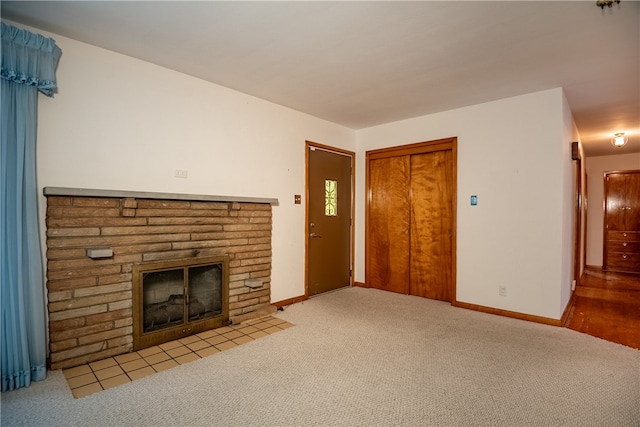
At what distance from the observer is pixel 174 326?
3.07 m

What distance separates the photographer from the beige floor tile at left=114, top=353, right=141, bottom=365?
8.64ft

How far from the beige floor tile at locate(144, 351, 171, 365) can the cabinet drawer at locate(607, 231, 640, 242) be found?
27.5ft

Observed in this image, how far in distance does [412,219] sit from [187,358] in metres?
3.33

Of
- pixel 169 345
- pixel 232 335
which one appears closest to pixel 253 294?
pixel 232 335

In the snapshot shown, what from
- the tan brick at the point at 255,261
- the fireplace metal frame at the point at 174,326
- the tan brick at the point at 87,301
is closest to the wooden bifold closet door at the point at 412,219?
the tan brick at the point at 255,261

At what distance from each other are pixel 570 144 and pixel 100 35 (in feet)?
16.3

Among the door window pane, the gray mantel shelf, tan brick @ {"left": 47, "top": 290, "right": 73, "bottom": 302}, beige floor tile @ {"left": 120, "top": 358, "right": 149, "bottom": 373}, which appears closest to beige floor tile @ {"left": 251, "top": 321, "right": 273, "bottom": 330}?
beige floor tile @ {"left": 120, "top": 358, "right": 149, "bottom": 373}

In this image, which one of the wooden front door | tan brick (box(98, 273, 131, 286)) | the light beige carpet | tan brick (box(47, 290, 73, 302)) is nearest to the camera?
the light beige carpet

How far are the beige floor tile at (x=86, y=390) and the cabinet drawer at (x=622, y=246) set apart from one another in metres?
8.79

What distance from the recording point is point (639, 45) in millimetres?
2594

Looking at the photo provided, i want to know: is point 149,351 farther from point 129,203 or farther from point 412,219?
point 412,219

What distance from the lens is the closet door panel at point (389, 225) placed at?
16.0 feet

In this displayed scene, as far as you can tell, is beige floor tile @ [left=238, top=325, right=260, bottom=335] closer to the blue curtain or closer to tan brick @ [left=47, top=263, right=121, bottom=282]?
tan brick @ [left=47, top=263, right=121, bottom=282]

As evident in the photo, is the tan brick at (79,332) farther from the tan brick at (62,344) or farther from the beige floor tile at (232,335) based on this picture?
the beige floor tile at (232,335)
